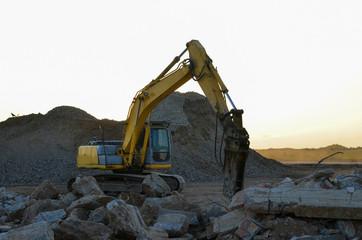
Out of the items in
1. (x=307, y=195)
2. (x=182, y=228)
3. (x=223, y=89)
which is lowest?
(x=182, y=228)

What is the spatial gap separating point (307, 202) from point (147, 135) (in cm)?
759

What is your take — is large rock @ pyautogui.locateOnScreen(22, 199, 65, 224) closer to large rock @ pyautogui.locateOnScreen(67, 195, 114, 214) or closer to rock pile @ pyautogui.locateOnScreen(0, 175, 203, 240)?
rock pile @ pyautogui.locateOnScreen(0, 175, 203, 240)

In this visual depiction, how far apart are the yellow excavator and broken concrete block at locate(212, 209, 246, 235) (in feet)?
9.53

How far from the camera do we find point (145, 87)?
11820 millimetres

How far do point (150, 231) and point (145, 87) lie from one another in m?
6.28

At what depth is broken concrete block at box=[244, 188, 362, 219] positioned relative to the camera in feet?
17.7

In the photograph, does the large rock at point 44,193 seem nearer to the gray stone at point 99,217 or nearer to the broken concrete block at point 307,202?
the gray stone at point 99,217

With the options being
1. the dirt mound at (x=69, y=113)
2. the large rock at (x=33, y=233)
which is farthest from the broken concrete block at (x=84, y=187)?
the dirt mound at (x=69, y=113)

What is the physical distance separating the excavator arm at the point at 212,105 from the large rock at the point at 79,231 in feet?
9.23

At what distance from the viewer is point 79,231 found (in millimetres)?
5465

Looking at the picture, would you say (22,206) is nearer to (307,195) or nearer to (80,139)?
(307,195)

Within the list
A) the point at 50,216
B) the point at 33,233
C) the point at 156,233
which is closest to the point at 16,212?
the point at 50,216

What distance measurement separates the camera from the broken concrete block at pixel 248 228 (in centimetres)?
552

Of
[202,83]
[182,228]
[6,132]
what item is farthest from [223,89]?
[6,132]
